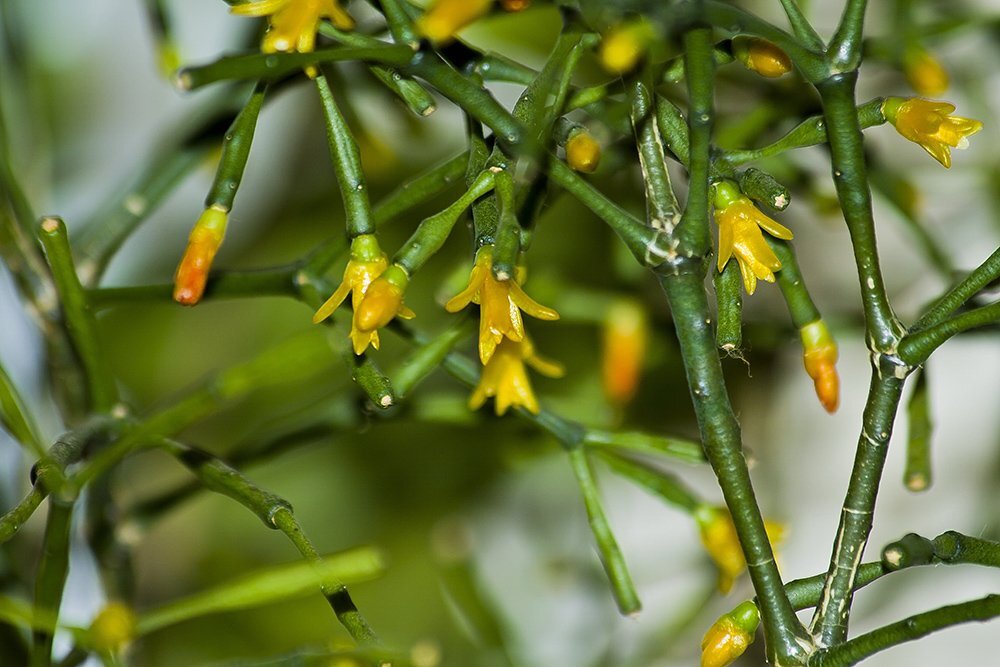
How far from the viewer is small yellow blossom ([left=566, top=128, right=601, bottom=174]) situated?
0.28 metres

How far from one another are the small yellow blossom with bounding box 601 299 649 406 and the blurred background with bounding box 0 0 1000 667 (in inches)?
2.1

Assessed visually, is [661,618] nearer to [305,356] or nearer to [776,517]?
[776,517]

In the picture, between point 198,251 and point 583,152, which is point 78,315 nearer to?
point 198,251

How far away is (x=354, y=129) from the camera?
44 cm

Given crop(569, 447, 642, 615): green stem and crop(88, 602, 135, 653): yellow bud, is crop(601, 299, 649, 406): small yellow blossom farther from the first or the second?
crop(88, 602, 135, 653): yellow bud

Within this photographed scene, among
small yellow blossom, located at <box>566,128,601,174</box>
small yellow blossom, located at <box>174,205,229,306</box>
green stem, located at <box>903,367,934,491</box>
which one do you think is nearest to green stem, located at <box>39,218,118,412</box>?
small yellow blossom, located at <box>174,205,229,306</box>

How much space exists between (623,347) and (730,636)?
0.20 metres

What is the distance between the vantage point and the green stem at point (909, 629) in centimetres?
25

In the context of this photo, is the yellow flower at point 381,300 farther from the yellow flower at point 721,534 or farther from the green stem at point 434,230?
the yellow flower at point 721,534

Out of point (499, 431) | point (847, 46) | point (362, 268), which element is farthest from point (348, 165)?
point (499, 431)

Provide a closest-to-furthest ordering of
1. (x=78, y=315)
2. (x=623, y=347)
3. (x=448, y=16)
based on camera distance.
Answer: (x=448, y=16) → (x=78, y=315) → (x=623, y=347)

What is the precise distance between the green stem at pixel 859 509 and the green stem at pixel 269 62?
150mm

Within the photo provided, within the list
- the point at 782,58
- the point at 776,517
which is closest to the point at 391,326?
the point at 782,58

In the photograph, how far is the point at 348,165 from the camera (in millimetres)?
279
